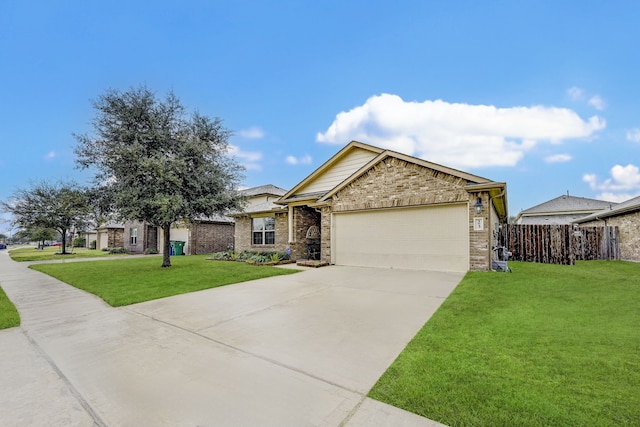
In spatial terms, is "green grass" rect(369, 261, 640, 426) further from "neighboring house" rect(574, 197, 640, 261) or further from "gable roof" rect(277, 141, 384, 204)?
"neighboring house" rect(574, 197, 640, 261)

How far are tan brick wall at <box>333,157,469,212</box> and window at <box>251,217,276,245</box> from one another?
5403mm

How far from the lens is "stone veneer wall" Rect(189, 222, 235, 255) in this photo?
73.7 feet

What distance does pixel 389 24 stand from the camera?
12383mm

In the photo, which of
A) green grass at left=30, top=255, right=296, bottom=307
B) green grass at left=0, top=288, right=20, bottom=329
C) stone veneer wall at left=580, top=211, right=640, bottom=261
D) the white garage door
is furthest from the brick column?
green grass at left=0, top=288, right=20, bottom=329

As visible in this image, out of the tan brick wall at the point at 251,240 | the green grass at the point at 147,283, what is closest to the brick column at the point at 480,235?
the green grass at the point at 147,283

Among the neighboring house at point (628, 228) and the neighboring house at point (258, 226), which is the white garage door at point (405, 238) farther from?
the neighboring house at point (628, 228)

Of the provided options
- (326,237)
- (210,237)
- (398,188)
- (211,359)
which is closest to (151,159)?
(326,237)

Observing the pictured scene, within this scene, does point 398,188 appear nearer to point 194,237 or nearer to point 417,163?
point 417,163

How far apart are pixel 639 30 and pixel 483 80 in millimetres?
5109

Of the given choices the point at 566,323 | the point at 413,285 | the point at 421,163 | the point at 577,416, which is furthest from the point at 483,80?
the point at 577,416

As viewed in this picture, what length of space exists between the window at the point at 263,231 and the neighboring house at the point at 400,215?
166cm

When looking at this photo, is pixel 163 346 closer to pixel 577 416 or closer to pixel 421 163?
pixel 577 416

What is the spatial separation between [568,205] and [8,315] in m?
42.1

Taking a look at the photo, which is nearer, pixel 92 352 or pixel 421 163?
pixel 92 352
